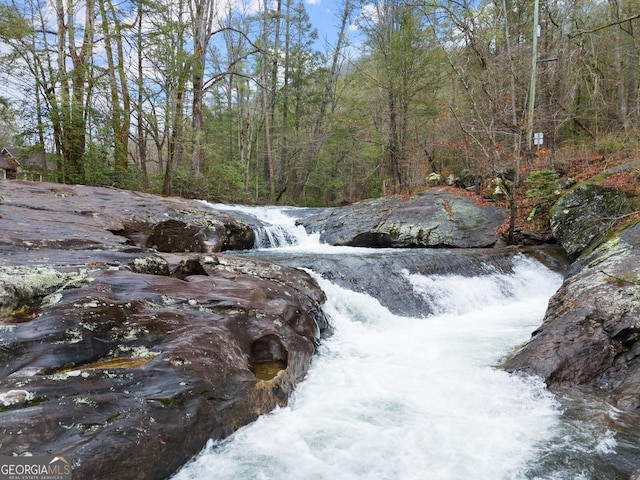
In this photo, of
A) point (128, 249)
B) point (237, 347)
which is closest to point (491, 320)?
point (237, 347)

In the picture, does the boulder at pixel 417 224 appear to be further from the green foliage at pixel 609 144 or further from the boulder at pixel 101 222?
the green foliage at pixel 609 144

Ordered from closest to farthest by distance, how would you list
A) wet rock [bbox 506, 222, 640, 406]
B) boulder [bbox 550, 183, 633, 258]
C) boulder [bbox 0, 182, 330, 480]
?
1. boulder [bbox 0, 182, 330, 480]
2. wet rock [bbox 506, 222, 640, 406]
3. boulder [bbox 550, 183, 633, 258]

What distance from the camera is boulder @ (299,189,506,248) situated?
35.0 ft

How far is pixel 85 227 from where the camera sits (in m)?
6.29

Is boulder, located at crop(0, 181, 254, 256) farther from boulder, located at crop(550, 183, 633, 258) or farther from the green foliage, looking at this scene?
the green foliage

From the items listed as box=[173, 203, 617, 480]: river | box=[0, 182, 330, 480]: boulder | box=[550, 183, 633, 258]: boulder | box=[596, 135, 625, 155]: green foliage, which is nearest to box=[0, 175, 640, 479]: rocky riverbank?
box=[0, 182, 330, 480]: boulder

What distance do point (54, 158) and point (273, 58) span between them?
472 inches

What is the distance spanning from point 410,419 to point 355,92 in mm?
21769

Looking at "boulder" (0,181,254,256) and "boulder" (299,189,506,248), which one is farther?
"boulder" (299,189,506,248)

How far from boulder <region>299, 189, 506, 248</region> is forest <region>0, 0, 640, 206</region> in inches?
64.1

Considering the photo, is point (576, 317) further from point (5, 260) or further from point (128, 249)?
point (5, 260)

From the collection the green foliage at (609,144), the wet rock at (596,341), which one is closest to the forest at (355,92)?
the green foliage at (609,144)

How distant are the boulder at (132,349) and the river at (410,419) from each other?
0.26 meters

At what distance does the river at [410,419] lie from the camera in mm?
2719
